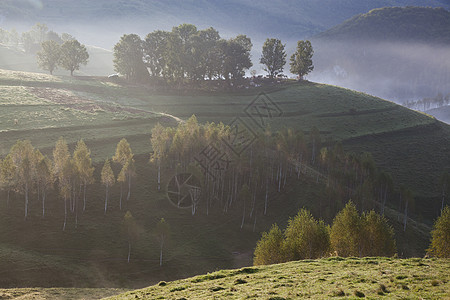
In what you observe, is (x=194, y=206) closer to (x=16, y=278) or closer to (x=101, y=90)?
(x=16, y=278)

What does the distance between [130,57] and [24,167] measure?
133 m

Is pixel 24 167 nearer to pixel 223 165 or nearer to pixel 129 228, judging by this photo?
pixel 129 228

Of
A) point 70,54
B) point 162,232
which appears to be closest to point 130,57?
point 70,54

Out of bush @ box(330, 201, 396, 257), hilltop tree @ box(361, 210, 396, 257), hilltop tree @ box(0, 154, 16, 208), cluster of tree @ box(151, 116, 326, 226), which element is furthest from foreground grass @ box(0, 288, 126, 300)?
hilltop tree @ box(361, 210, 396, 257)

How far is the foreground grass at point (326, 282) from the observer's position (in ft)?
90.7

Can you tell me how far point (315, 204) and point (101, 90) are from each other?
124713 mm

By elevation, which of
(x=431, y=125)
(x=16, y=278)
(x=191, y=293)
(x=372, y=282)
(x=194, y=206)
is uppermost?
(x=431, y=125)

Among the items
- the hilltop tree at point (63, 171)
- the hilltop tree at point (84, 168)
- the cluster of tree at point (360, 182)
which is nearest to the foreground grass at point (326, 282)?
the hilltop tree at point (63, 171)

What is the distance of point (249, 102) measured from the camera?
17788cm

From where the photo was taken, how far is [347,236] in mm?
58781

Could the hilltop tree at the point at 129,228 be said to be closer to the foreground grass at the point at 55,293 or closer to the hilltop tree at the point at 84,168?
the foreground grass at the point at 55,293

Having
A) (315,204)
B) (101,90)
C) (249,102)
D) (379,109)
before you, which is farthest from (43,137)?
(379,109)

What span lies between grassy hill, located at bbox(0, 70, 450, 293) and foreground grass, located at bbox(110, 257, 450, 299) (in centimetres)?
3123

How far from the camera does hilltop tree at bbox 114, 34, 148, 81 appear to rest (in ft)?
636
